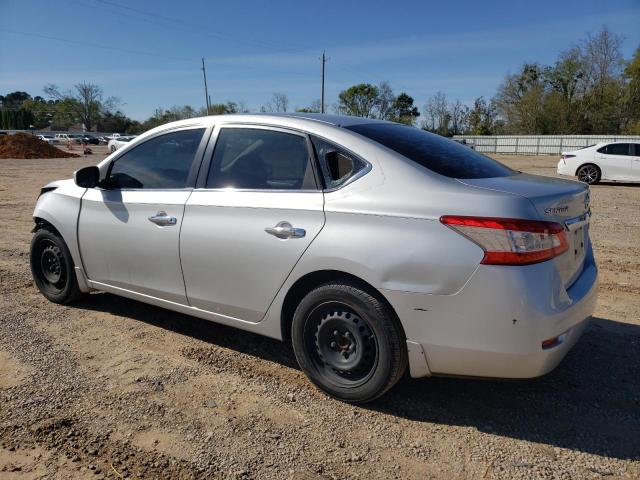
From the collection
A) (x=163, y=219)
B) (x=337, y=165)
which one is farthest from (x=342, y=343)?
(x=163, y=219)

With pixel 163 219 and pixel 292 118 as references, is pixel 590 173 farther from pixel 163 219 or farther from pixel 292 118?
pixel 163 219

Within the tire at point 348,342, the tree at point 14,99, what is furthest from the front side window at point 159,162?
the tree at point 14,99

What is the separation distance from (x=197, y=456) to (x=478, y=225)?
1.82 m

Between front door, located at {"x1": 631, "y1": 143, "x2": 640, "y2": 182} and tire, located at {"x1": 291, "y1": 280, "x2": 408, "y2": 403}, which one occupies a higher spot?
front door, located at {"x1": 631, "y1": 143, "x2": 640, "y2": 182}

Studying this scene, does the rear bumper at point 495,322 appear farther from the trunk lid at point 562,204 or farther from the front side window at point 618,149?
the front side window at point 618,149

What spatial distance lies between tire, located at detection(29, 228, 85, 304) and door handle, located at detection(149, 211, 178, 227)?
128cm

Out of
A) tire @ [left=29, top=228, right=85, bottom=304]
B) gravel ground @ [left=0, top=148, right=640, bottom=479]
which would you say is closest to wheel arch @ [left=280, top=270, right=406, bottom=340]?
gravel ground @ [left=0, top=148, right=640, bottom=479]

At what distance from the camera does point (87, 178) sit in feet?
13.6

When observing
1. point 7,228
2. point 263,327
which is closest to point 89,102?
point 7,228

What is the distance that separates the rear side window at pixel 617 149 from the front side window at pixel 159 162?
16.0m

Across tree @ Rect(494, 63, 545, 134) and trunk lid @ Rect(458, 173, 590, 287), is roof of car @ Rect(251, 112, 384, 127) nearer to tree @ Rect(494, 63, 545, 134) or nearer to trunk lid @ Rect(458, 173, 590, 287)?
trunk lid @ Rect(458, 173, 590, 287)

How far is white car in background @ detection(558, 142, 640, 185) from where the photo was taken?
51.8ft

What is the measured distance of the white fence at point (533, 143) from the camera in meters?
42.3

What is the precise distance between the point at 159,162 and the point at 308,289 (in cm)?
169
